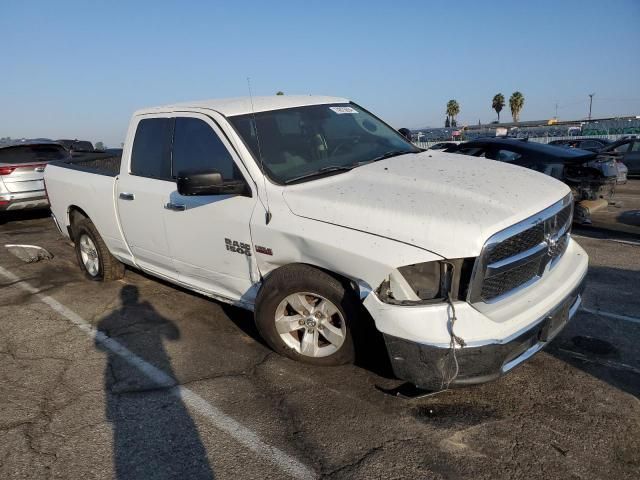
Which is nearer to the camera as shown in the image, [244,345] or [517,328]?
[517,328]

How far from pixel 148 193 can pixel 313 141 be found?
1.58m

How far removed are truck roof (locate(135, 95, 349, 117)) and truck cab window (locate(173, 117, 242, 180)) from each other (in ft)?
0.57

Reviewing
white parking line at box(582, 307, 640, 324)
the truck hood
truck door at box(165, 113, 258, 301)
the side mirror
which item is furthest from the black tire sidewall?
white parking line at box(582, 307, 640, 324)

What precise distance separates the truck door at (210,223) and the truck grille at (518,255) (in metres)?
1.62

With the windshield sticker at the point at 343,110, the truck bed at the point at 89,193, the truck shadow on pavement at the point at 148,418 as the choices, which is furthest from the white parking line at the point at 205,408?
the windshield sticker at the point at 343,110

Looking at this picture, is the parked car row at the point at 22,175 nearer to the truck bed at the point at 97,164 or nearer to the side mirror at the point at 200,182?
the truck bed at the point at 97,164

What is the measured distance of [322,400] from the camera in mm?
3168

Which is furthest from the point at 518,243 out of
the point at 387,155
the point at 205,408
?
the point at 205,408

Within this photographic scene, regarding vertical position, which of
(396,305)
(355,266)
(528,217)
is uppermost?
(528,217)

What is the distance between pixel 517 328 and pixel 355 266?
95 centimetres

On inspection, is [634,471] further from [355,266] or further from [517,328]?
[355,266]

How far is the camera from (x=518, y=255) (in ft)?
9.29

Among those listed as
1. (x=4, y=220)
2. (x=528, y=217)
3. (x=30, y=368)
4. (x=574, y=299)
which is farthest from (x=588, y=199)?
(x=4, y=220)

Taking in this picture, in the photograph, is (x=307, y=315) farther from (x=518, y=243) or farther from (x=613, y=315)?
(x=613, y=315)
